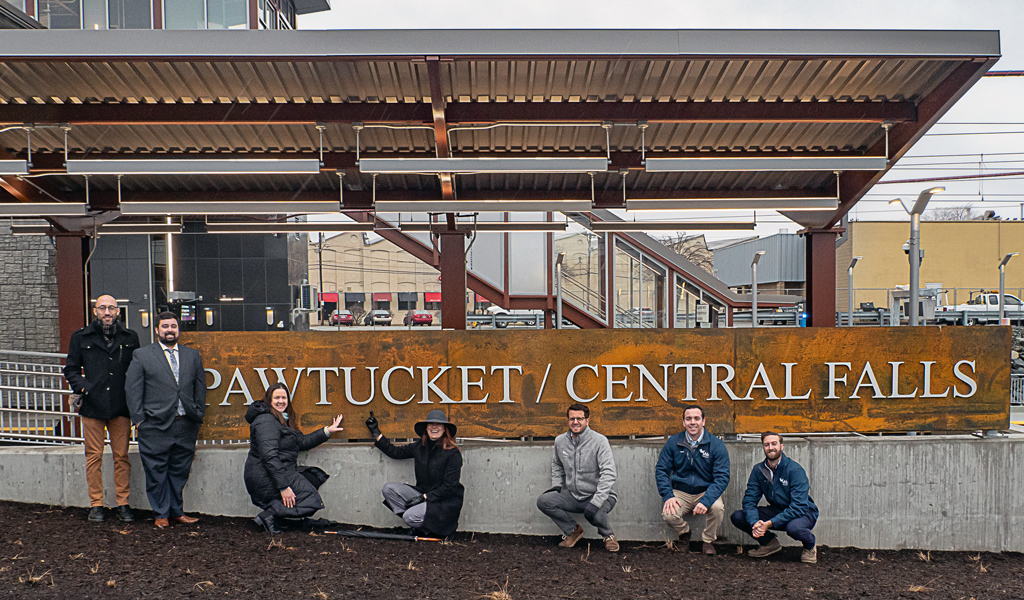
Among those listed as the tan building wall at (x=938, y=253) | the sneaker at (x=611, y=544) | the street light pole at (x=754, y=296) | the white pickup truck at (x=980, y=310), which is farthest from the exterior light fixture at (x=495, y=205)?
the tan building wall at (x=938, y=253)

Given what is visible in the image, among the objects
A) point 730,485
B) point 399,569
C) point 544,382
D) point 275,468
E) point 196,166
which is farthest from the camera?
point 196,166

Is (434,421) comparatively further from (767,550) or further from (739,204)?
(739,204)

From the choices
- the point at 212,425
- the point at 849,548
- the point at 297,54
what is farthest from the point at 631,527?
the point at 297,54

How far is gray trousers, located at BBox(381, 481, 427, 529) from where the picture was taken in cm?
577

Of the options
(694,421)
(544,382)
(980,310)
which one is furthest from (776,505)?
(980,310)

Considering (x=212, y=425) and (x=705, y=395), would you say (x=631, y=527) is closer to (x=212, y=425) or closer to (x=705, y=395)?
(x=705, y=395)

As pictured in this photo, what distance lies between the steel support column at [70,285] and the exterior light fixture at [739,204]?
308 inches

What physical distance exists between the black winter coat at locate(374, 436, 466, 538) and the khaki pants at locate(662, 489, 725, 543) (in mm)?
1788

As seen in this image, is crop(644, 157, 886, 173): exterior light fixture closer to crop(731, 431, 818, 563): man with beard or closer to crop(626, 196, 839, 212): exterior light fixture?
crop(626, 196, 839, 212): exterior light fixture

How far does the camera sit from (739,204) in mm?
9039

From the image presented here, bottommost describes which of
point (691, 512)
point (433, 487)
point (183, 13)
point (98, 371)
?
point (691, 512)

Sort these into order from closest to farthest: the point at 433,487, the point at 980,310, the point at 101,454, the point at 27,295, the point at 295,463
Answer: the point at 101,454
the point at 433,487
the point at 295,463
the point at 27,295
the point at 980,310

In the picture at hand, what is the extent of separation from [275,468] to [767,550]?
423cm

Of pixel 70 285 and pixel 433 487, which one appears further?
pixel 70 285
